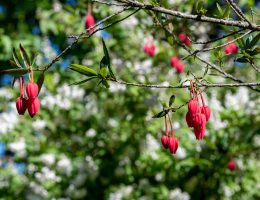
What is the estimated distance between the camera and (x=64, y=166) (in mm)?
4488

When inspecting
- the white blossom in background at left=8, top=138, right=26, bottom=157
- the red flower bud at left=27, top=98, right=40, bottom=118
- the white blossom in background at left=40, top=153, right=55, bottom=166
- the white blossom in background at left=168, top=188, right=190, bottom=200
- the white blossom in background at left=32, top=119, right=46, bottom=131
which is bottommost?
the red flower bud at left=27, top=98, right=40, bottom=118

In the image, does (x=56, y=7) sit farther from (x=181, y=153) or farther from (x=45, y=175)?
(x=181, y=153)

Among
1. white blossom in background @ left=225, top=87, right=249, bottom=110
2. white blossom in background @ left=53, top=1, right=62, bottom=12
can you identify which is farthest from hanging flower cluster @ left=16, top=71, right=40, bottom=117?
white blossom in background @ left=53, top=1, right=62, bottom=12

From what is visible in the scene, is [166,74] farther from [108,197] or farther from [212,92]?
[108,197]

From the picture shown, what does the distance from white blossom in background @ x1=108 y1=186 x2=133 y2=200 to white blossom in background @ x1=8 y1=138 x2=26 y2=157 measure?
2.68 feet

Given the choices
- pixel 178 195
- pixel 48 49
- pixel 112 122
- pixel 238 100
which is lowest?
pixel 178 195

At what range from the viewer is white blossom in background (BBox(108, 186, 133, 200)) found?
4387 millimetres

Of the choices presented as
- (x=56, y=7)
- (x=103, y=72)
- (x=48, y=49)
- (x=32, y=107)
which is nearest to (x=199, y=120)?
(x=103, y=72)

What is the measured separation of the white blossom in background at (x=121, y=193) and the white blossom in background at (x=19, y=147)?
82cm

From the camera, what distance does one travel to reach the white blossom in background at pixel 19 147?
176 inches

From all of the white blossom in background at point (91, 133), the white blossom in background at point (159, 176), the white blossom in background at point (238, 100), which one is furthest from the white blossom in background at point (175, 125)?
the white blossom in background at point (91, 133)

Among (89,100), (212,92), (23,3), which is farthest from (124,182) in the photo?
(23,3)

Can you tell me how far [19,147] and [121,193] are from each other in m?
0.92

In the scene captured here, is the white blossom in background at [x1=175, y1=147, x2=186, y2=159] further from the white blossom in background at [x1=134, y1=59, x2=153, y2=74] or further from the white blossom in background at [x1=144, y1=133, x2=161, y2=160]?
the white blossom in background at [x1=134, y1=59, x2=153, y2=74]
